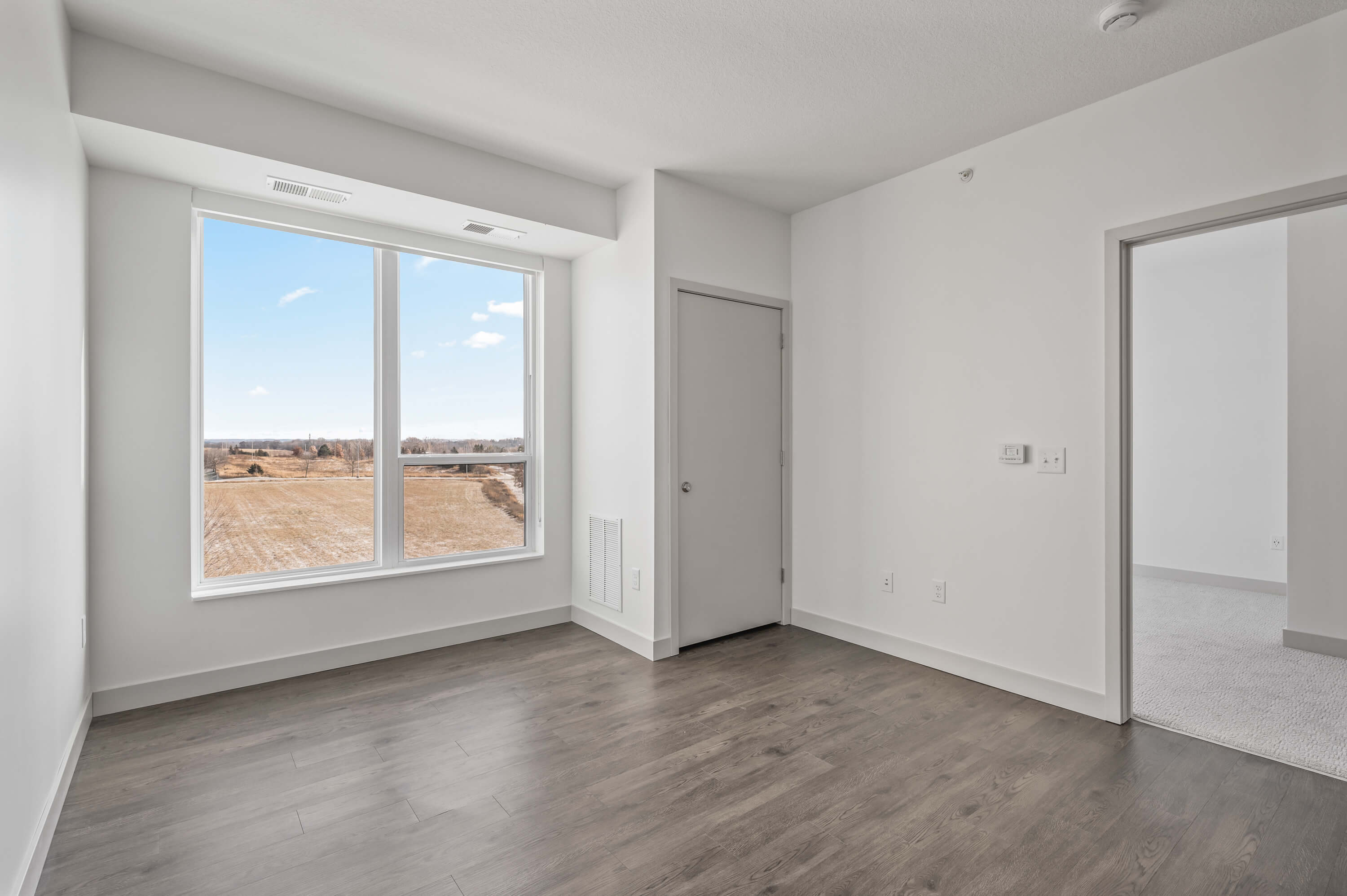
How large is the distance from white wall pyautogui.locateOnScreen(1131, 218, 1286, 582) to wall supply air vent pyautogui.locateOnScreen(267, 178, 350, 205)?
17.6ft

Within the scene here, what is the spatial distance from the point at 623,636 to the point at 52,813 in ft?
8.22

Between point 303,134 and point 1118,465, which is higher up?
point 303,134

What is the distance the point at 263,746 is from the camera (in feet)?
8.54

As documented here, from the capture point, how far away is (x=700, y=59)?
8.61ft

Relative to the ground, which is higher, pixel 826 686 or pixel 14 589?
pixel 14 589

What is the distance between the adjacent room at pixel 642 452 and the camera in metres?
2.02

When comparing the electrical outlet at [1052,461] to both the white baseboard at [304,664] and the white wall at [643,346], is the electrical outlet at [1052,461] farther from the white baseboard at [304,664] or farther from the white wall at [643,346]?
the white baseboard at [304,664]

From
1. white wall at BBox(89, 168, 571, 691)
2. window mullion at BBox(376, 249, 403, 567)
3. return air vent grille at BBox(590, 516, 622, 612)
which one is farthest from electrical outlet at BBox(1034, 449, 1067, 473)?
white wall at BBox(89, 168, 571, 691)

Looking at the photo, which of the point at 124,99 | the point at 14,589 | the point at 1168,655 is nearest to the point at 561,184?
the point at 124,99

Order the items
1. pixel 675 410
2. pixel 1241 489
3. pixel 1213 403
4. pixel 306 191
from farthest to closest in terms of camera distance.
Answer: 1. pixel 1213 403
2. pixel 1241 489
3. pixel 675 410
4. pixel 306 191

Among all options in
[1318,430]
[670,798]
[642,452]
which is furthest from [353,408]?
[1318,430]

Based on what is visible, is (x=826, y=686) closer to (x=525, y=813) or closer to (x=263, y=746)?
(x=525, y=813)

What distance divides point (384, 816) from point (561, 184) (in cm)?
323

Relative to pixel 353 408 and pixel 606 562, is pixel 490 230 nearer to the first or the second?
pixel 353 408
